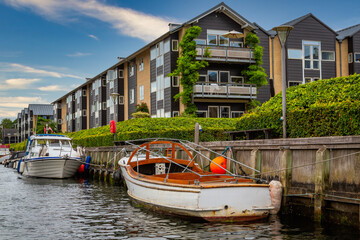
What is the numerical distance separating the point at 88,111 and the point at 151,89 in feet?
101

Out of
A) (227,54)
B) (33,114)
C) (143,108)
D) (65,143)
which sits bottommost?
(65,143)

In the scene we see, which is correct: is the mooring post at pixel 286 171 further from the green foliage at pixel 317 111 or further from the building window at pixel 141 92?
the building window at pixel 141 92

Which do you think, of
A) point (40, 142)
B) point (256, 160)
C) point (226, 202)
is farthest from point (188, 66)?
point (226, 202)

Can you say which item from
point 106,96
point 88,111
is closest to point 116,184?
point 106,96

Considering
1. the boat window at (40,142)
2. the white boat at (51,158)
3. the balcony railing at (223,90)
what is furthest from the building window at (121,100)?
the boat window at (40,142)

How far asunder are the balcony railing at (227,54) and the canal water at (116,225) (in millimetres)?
21434

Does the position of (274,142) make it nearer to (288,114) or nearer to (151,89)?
(288,114)

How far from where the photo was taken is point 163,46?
138ft

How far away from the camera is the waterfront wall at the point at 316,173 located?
1094 centimetres

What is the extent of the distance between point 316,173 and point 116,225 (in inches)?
239

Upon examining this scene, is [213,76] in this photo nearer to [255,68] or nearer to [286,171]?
[255,68]

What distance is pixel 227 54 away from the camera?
38.1m

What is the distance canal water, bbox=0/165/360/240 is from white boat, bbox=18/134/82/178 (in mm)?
11056

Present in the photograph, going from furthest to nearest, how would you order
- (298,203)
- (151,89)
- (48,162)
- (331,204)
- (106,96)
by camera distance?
(106,96) → (151,89) → (48,162) → (298,203) → (331,204)
